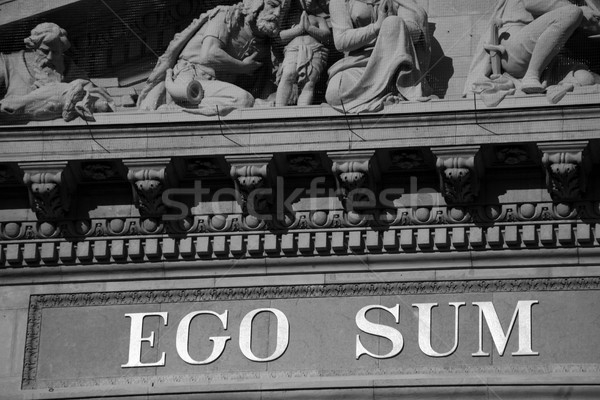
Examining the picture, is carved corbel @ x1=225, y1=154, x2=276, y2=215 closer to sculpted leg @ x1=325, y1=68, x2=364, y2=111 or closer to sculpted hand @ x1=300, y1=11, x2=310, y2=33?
sculpted leg @ x1=325, y1=68, x2=364, y2=111

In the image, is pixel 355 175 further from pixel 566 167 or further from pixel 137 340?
pixel 137 340

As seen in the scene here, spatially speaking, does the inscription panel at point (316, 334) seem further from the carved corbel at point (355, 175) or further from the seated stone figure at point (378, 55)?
the seated stone figure at point (378, 55)

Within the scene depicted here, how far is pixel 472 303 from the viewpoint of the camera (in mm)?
25078

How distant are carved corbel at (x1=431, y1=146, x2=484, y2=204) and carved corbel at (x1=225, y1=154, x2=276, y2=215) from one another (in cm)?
150

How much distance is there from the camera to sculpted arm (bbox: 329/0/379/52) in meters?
25.8

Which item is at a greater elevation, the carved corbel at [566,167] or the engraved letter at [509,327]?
the carved corbel at [566,167]

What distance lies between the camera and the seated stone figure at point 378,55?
25.6 m

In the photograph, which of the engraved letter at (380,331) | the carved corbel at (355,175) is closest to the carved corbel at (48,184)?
the carved corbel at (355,175)

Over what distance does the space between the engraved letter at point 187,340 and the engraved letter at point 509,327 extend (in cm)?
224

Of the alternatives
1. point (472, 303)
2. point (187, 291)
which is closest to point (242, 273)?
point (187, 291)

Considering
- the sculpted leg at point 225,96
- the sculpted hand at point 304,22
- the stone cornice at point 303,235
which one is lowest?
the stone cornice at point 303,235

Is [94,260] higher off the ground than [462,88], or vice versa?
[462,88]

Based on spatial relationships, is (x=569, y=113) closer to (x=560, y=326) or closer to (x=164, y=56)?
(x=560, y=326)

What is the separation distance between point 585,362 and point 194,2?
517 centimetres
